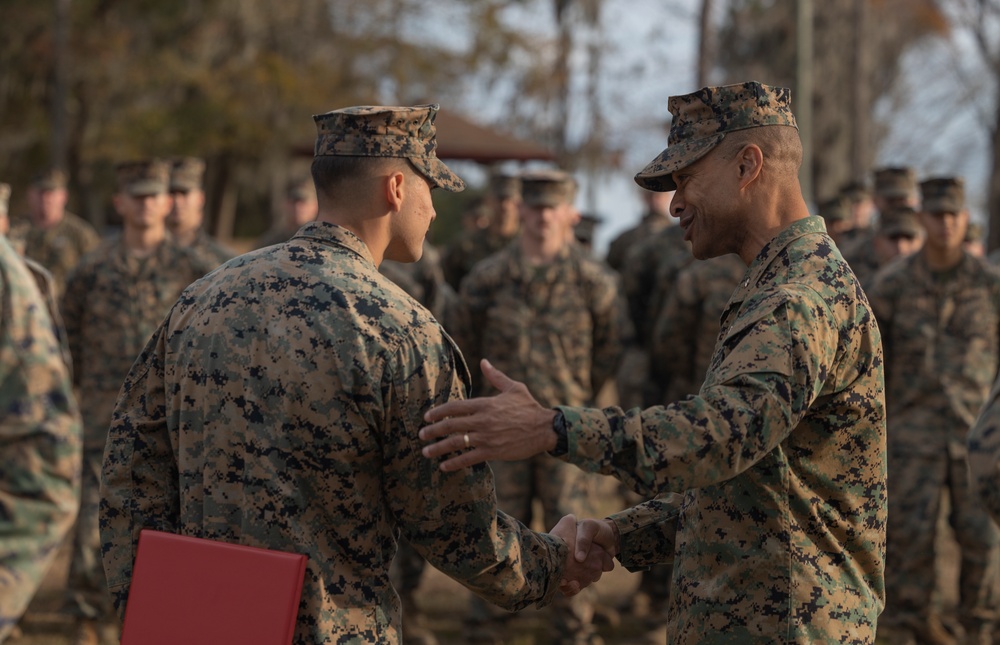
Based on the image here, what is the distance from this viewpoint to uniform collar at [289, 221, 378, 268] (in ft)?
11.2

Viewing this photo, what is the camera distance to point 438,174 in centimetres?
356

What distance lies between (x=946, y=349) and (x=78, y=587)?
5.20m

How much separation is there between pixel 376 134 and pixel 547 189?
16.0 feet

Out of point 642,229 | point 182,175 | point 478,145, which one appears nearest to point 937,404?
point 182,175

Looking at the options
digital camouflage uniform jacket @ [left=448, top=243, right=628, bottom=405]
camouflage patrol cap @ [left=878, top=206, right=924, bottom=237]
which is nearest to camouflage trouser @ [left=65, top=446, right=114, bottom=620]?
digital camouflage uniform jacket @ [left=448, top=243, right=628, bottom=405]

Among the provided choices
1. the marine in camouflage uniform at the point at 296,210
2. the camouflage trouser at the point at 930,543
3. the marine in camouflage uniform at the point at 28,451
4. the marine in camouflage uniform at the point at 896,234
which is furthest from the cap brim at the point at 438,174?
the marine in camouflage uniform at the point at 296,210

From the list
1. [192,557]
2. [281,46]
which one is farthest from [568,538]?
[281,46]

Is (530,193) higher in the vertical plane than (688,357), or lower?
higher

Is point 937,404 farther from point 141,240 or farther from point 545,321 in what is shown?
point 141,240

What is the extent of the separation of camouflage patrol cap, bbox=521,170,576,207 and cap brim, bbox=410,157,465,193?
4.54 m

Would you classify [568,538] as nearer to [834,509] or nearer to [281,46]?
[834,509]

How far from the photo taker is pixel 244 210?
102 feet

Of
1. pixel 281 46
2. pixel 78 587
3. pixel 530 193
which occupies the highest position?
pixel 281 46

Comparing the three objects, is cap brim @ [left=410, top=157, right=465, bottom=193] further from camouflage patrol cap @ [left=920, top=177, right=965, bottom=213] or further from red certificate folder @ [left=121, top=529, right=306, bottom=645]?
camouflage patrol cap @ [left=920, top=177, right=965, bottom=213]
